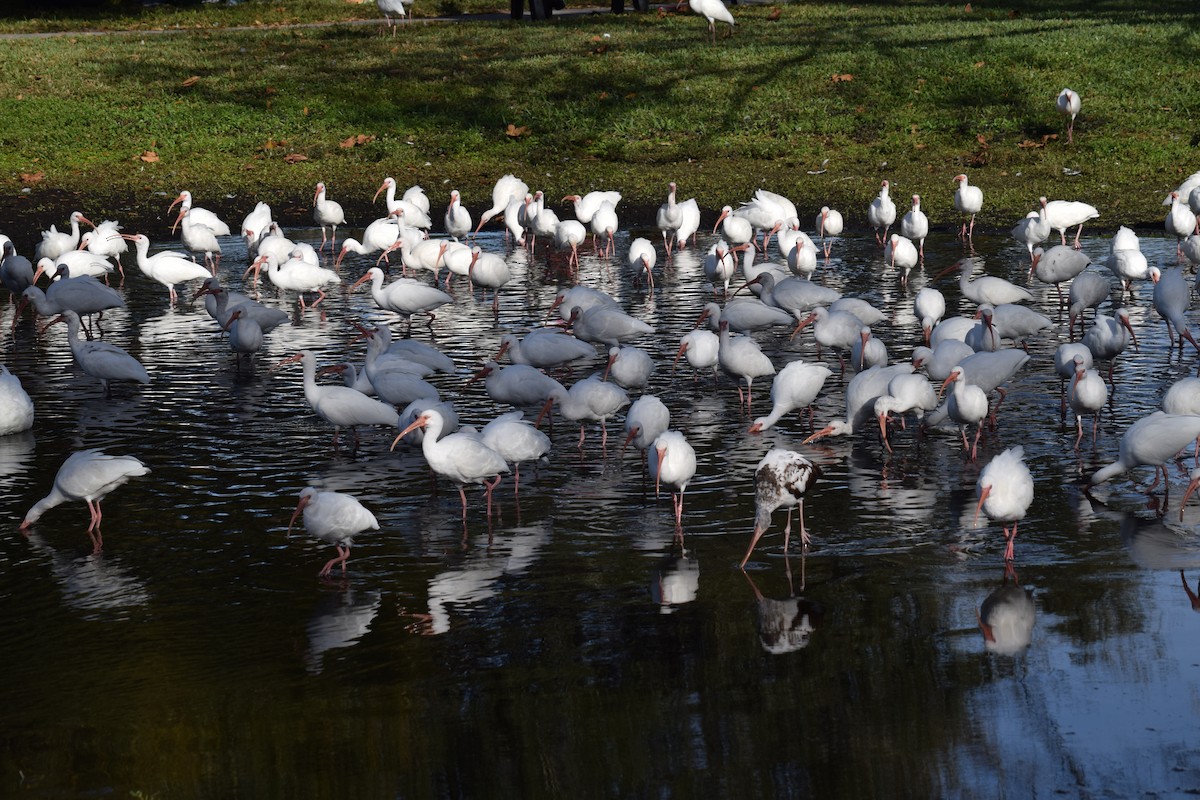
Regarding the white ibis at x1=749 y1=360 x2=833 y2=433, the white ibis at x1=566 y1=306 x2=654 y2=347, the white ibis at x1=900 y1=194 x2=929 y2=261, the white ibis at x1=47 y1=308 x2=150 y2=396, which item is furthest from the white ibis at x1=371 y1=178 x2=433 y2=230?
the white ibis at x1=749 y1=360 x2=833 y2=433

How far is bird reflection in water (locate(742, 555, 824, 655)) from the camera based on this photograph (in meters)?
7.02

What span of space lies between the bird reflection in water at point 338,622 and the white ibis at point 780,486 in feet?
6.86

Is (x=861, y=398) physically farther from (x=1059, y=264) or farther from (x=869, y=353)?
(x=1059, y=264)

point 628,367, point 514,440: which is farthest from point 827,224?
point 514,440

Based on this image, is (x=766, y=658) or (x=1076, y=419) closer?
(x=766, y=658)

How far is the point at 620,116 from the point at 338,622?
19712 mm

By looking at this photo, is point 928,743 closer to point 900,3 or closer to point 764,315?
point 764,315

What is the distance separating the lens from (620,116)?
2612cm

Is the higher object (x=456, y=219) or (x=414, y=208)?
(x=414, y=208)

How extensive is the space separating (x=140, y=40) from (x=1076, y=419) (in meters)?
27.1

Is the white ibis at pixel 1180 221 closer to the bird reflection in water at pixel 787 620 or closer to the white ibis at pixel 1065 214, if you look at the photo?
the white ibis at pixel 1065 214

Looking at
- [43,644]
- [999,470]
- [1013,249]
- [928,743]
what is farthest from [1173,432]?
[1013,249]

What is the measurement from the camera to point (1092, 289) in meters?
13.8

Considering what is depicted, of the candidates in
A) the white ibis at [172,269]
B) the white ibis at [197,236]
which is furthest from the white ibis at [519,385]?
the white ibis at [197,236]
